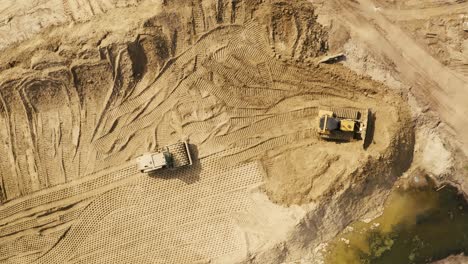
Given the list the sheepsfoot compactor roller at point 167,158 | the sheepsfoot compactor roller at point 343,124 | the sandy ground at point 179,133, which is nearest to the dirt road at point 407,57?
the sandy ground at point 179,133

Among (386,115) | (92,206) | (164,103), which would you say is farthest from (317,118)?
(92,206)

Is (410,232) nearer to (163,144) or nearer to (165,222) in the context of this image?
(165,222)

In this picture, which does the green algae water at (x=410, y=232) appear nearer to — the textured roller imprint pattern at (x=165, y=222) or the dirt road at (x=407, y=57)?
the dirt road at (x=407, y=57)

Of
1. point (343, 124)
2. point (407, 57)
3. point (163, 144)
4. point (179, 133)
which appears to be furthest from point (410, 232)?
point (163, 144)

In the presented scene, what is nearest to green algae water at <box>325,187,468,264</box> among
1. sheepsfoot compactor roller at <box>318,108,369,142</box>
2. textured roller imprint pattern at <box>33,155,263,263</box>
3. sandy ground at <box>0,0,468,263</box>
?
sandy ground at <box>0,0,468,263</box>

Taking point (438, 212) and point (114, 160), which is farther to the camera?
point (438, 212)

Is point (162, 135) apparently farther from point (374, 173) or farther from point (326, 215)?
point (374, 173)
